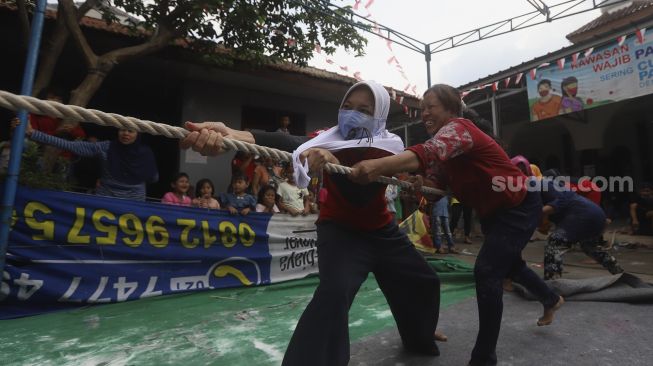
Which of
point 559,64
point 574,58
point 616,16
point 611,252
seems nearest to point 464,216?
point 611,252

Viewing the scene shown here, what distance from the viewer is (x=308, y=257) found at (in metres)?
5.11

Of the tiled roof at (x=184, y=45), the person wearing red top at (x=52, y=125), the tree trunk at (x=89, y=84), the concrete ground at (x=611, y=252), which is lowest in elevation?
the concrete ground at (x=611, y=252)

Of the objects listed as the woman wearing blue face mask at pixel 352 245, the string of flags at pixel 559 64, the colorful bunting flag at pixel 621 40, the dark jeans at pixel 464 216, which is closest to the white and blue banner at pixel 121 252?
the woman wearing blue face mask at pixel 352 245

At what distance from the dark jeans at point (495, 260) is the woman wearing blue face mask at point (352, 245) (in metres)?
0.26

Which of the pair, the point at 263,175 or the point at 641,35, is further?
the point at 263,175

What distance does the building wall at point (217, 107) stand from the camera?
6828mm

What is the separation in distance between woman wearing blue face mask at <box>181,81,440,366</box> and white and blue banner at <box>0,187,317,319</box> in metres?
2.61

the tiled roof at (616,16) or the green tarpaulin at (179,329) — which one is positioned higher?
the tiled roof at (616,16)

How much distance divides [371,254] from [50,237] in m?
3.15

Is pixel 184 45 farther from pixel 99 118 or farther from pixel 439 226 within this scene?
pixel 439 226

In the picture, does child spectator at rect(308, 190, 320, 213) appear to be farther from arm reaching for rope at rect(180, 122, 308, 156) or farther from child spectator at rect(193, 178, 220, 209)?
arm reaching for rope at rect(180, 122, 308, 156)

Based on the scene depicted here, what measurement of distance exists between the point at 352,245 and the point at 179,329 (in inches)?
66.5

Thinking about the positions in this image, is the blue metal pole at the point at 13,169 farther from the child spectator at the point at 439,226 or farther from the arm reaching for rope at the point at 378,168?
the child spectator at the point at 439,226

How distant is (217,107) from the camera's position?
280 inches
